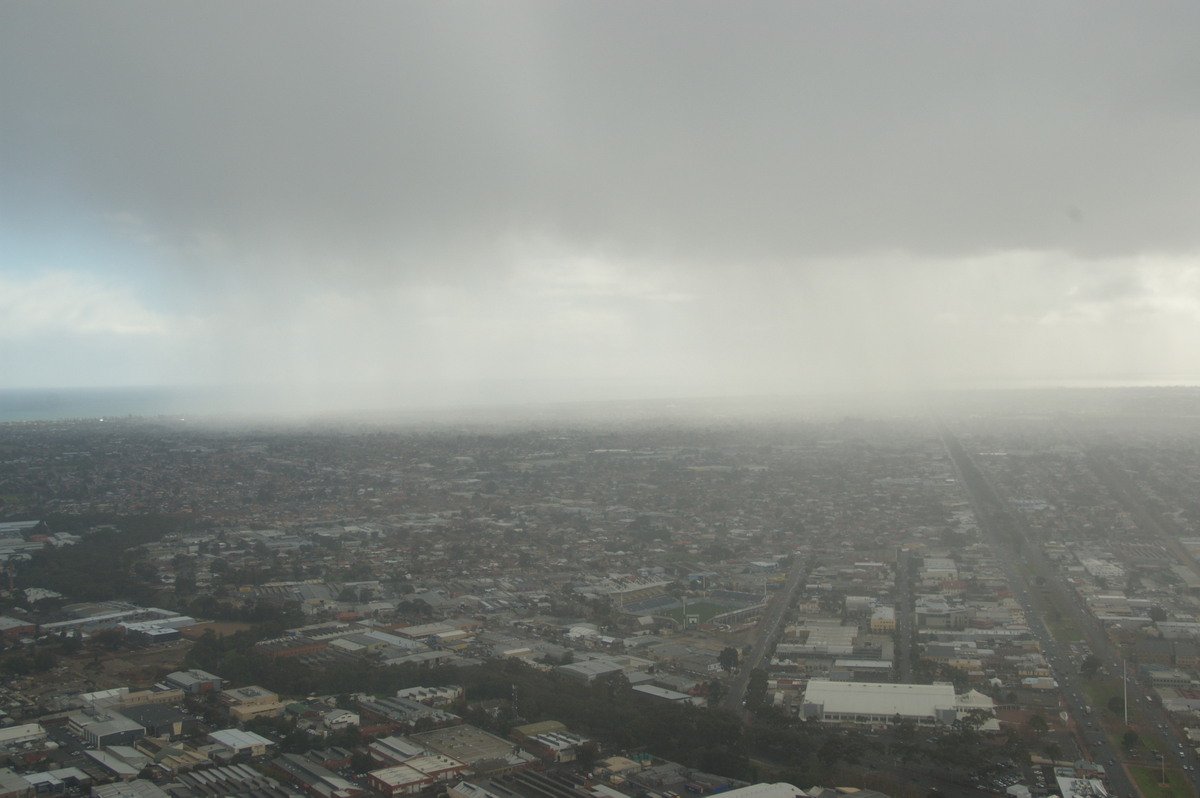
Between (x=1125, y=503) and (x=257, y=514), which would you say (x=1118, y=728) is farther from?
(x=257, y=514)

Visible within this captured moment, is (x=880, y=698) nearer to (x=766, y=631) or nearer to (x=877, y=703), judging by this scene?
(x=877, y=703)

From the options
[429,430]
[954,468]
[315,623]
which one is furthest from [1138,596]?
[429,430]

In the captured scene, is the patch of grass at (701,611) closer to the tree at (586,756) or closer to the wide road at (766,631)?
the wide road at (766,631)

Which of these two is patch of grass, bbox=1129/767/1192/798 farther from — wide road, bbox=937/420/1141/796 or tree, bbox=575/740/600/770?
tree, bbox=575/740/600/770

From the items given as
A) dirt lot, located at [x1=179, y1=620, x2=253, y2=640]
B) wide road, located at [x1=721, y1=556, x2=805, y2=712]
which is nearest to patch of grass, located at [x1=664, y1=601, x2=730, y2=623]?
wide road, located at [x1=721, y1=556, x2=805, y2=712]

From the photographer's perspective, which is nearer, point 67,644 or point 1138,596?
point 67,644

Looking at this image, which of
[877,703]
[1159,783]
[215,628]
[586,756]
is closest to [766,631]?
[877,703]

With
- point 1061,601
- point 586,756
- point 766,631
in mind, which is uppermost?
point 1061,601
